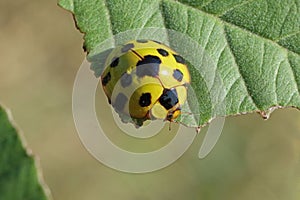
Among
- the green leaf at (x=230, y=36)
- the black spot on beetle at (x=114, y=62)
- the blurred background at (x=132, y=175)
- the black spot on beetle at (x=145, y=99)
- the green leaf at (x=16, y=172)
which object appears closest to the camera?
the green leaf at (x=16, y=172)

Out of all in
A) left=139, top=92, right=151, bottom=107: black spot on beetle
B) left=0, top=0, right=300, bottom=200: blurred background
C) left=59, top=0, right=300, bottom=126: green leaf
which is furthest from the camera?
left=0, top=0, right=300, bottom=200: blurred background

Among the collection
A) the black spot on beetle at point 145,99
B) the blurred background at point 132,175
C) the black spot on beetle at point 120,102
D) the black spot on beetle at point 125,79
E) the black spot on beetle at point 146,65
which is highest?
the black spot on beetle at point 146,65

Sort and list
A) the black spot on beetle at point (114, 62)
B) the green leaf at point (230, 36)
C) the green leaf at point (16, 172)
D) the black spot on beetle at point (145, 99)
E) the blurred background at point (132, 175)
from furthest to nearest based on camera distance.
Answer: the blurred background at point (132, 175) < the black spot on beetle at point (145, 99) < the black spot on beetle at point (114, 62) < the green leaf at point (230, 36) < the green leaf at point (16, 172)

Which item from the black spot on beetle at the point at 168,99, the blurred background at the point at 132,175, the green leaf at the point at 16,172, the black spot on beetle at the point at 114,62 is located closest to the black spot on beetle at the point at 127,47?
the black spot on beetle at the point at 114,62

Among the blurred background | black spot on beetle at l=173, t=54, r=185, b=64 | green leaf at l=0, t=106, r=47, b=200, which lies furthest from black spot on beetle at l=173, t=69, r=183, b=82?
the blurred background

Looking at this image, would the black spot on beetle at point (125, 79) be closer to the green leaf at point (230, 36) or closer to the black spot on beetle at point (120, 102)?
the black spot on beetle at point (120, 102)

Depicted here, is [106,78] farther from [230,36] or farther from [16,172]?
[16,172]

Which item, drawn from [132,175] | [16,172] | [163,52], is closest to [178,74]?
[163,52]

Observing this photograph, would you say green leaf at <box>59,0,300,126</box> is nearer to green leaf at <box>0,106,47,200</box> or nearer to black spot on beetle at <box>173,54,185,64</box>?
black spot on beetle at <box>173,54,185,64</box>
